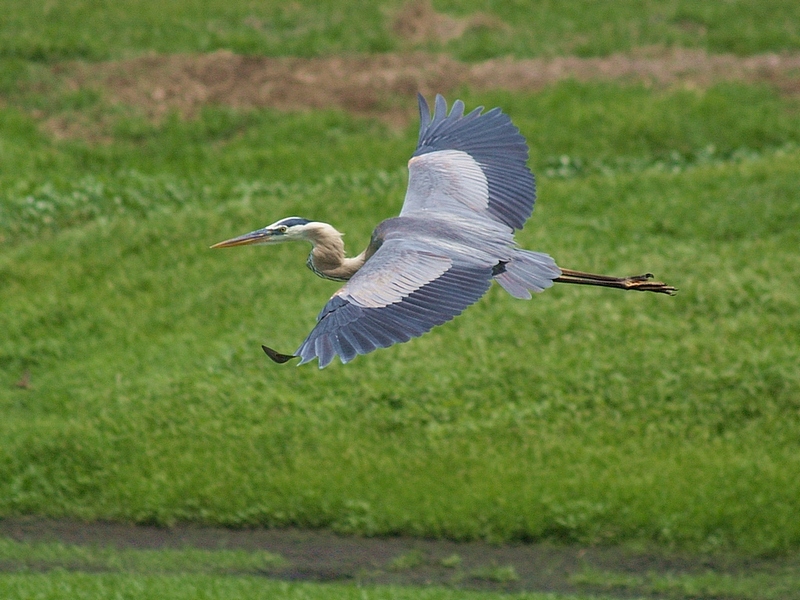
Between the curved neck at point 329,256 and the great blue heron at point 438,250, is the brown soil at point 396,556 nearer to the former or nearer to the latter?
the great blue heron at point 438,250

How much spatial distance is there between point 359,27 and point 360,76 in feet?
5.31

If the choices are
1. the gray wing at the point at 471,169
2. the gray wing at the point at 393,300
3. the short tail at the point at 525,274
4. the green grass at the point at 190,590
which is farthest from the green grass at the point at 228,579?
the gray wing at the point at 393,300

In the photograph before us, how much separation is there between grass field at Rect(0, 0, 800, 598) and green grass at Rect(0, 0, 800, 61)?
1.84 meters

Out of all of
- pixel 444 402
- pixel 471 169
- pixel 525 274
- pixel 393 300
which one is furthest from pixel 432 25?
pixel 393 300

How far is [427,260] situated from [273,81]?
444 inches

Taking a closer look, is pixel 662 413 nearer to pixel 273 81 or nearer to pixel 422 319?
pixel 422 319

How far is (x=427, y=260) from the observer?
557cm

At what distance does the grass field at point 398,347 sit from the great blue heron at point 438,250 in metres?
2.66

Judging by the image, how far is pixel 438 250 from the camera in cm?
569

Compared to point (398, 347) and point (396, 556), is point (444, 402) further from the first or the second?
point (396, 556)

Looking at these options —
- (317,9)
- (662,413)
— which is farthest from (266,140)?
(662,413)

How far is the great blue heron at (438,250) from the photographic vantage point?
4.95 m

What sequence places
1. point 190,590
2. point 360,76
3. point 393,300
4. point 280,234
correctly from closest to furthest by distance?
point 393,300
point 280,234
point 190,590
point 360,76

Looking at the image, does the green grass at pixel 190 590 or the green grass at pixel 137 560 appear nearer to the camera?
the green grass at pixel 190 590
